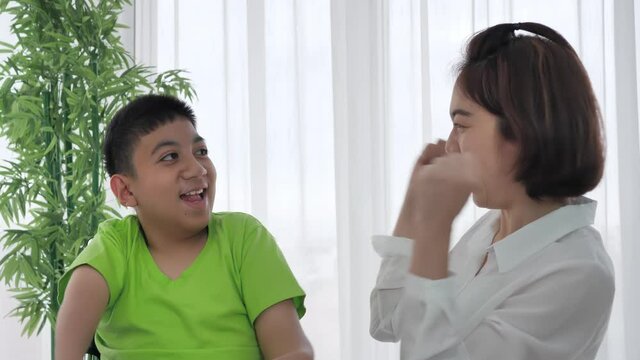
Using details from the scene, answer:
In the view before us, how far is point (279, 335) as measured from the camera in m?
1.58

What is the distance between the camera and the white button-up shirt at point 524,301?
117 centimetres

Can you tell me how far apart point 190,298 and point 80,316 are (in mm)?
218

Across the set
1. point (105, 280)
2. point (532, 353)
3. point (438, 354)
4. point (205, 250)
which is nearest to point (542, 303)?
point (532, 353)

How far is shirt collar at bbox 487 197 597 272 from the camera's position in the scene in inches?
49.7

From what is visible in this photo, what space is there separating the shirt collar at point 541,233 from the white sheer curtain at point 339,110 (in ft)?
6.42

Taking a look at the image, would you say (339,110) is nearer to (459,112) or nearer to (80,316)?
(80,316)

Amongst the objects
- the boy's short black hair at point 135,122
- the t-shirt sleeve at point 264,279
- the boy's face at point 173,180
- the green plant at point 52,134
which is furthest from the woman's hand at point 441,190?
the green plant at point 52,134

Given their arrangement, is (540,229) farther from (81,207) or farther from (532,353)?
(81,207)

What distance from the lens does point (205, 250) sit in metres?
1.67

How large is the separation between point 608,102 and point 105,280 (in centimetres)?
225

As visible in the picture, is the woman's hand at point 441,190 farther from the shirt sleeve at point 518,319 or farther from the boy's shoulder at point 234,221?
the boy's shoulder at point 234,221

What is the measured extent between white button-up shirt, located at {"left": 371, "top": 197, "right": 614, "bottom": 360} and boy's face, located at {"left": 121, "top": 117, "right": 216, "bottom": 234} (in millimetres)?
507

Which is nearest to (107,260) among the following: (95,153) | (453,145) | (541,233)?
(453,145)

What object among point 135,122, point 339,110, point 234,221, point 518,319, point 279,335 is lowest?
point 279,335
